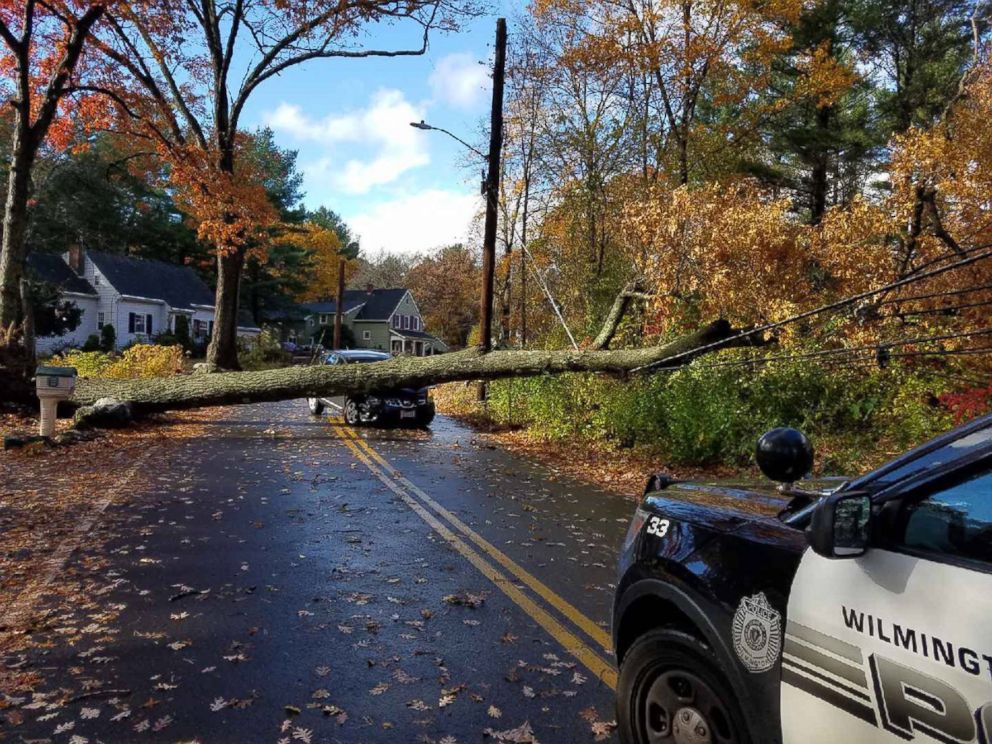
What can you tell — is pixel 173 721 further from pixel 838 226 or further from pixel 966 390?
pixel 838 226

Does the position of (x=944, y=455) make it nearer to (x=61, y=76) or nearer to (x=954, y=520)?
(x=954, y=520)

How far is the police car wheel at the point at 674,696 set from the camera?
267cm

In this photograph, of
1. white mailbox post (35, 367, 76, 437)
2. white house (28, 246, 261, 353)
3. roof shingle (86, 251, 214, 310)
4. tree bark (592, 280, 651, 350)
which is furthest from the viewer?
roof shingle (86, 251, 214, 310)

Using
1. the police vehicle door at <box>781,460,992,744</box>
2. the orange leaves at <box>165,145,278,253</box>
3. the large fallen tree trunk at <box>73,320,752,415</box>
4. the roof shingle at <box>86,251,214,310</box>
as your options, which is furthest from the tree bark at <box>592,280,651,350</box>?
the roof shingle at <box>86,251,214,310</box>

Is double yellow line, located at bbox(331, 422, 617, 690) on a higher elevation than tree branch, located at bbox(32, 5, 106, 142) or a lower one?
lower

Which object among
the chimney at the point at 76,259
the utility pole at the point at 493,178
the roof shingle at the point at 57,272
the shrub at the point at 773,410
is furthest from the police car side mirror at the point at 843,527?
the chimney at the point at 76,259

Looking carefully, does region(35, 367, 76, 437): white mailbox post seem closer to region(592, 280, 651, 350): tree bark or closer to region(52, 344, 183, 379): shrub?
region(52, 344, 183, 379): shrub

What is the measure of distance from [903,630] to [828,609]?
0.25 m

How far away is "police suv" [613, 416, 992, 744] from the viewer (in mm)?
1918

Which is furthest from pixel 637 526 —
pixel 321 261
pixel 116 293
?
pixel 321 261

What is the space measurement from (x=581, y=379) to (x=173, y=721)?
45.2 ft

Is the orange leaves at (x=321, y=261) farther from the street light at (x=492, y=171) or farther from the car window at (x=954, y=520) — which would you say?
the car window at (x=954, y=520)

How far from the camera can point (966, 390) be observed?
1080cm

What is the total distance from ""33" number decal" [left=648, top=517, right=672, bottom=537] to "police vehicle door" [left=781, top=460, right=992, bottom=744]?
78 cm
